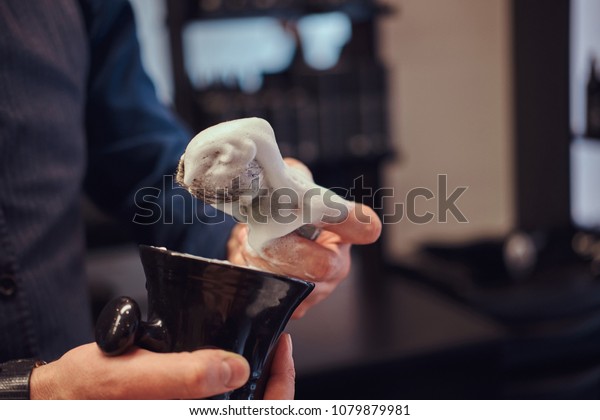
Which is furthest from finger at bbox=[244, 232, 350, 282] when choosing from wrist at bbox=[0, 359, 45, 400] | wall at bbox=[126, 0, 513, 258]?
wall at bbox=[126, 0, 513, 258]

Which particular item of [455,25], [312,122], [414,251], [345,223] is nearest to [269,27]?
[312,122]

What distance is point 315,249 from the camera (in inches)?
15.9

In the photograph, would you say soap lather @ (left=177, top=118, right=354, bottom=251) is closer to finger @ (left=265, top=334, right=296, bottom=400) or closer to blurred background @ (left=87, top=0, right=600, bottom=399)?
finger @ (left=265, top=334, right=296, bottom=400)

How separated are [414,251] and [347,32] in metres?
0.67

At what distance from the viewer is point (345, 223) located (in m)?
0.39

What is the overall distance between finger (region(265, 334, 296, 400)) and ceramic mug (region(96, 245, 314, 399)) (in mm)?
20

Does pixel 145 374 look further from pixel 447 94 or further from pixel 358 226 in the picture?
pixel 447 94

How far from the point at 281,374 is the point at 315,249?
0.08m

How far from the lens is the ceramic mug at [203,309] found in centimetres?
34

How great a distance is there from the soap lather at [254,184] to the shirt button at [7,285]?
0.88 feet

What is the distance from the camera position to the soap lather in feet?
1.00

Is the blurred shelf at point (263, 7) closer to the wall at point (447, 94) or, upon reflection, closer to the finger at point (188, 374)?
the wall at point (447, 94)

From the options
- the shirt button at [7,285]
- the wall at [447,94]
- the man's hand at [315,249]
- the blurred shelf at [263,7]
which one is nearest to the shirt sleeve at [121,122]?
the shirt button at [7,285]

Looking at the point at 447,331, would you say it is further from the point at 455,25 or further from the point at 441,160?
the point at 455,25
